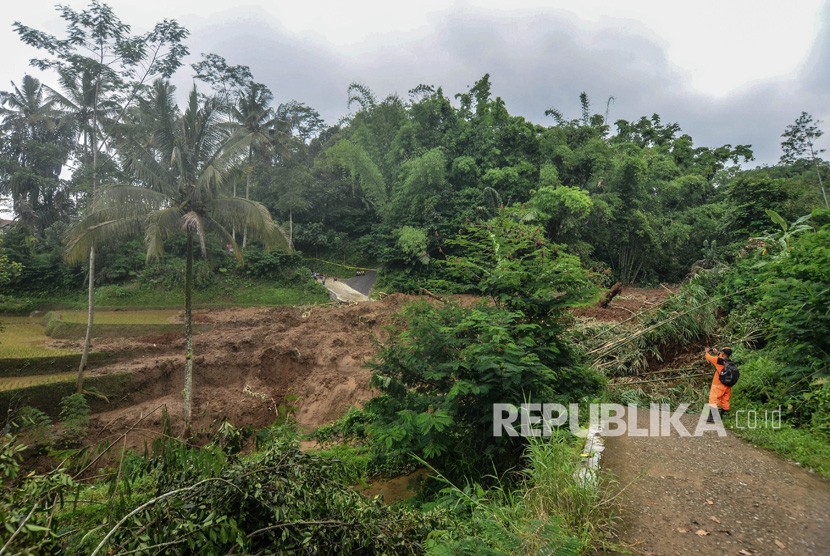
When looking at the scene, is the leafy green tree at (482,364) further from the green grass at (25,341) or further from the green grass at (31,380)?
the green grass at (25,341)

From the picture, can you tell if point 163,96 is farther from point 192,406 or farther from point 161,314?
point 161,314

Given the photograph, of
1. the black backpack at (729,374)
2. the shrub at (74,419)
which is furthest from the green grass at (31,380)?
the black backpack at (729,374)

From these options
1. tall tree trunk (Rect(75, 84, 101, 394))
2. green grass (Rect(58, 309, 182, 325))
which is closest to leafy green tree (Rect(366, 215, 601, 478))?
tall tree trunk (Rect(75, 84, 101, 394))

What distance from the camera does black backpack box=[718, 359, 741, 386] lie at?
5.43 metres

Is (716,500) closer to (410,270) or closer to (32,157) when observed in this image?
(410,270)

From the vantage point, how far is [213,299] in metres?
21.4

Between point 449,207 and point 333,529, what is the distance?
20.9 meters

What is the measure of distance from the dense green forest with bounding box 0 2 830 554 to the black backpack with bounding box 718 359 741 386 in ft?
2.08

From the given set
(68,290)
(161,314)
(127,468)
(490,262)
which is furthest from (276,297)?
(127,468)

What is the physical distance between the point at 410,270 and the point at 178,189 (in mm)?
14128

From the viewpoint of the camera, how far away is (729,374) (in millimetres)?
5465

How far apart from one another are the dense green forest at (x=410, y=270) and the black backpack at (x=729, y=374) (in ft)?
2.08

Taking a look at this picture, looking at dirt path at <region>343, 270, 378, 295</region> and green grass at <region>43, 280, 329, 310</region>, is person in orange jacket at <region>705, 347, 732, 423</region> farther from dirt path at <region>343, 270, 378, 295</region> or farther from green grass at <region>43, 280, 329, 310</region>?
dirt path at <region>343, 270, 378, 295</region>

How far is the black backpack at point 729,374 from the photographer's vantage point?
5430 mm
